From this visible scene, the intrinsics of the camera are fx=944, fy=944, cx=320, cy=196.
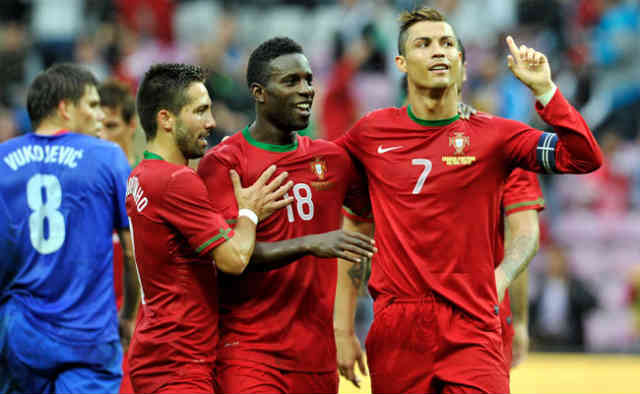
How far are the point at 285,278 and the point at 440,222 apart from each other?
786 mm

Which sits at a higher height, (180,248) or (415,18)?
(415,18)

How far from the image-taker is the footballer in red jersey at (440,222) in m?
4.34

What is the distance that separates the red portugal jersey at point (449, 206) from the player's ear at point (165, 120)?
106cm

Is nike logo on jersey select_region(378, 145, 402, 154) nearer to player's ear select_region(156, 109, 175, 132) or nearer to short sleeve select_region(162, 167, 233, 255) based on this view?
short sleeve select_region(162, 167, 233, 255)

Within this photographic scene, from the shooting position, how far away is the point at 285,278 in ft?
14.9

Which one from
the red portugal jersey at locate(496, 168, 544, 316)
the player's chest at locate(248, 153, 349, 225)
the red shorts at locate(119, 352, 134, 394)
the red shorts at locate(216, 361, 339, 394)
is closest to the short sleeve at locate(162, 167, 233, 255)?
the player's chest at locate(248, 153, 349, 225)

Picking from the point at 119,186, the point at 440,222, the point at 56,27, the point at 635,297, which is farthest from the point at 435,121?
the point at 56,27

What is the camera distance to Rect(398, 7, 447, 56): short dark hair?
4.77 meters

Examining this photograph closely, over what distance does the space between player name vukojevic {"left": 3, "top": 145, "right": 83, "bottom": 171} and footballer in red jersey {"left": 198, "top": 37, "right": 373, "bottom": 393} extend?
1.02 metres

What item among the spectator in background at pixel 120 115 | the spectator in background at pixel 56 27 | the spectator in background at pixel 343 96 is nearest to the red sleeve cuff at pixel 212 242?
the spectator in background at pixel 120 115

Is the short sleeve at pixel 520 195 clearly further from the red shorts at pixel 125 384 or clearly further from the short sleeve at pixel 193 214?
the red shorts at pixel 125 384

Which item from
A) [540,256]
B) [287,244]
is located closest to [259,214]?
[287,244]

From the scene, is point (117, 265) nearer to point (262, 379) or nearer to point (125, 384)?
point (125, 384)

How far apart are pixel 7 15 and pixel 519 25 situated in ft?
24.1
